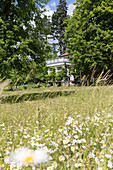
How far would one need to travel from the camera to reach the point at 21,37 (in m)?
10.2

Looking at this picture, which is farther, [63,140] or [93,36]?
[93,36]

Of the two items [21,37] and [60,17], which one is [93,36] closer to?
[21,37]

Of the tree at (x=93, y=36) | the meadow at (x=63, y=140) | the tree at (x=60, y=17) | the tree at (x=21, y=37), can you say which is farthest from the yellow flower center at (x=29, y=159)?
the tree at (x=60, y=17)

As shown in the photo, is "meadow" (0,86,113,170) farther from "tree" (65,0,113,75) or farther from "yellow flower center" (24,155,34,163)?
"tree" (65,0,113,75)

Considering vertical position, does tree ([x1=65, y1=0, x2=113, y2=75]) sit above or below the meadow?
above

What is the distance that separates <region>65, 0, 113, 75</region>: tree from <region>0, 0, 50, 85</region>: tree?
30.0ft

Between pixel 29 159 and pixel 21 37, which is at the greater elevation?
pixel 21 37

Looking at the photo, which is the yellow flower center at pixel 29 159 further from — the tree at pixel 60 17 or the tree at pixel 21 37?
the tree at pixel 60 17

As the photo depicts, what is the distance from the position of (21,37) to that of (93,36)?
1265 cm

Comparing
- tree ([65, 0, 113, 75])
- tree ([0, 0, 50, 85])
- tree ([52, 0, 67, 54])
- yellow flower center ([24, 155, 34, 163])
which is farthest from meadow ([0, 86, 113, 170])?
tree ([52, 0, 67, 54])

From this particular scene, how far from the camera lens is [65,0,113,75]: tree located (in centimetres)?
1958

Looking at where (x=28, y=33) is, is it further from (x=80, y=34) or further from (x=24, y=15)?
(x=80, y=34)

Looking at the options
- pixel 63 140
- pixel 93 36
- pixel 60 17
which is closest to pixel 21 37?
pixel 63 140

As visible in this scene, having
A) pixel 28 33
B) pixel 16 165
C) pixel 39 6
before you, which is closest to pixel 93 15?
pixel 39 6
